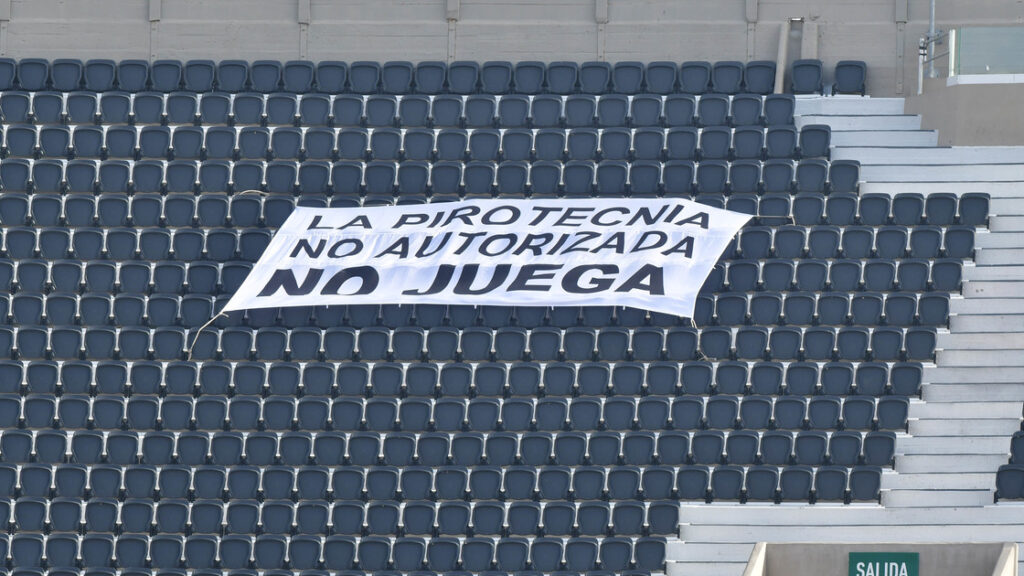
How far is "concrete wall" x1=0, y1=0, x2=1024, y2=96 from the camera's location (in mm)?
20438

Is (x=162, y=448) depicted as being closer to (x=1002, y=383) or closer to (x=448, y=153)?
(x=448, y=153)

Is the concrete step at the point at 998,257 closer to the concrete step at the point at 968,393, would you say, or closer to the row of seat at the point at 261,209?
the row of seat at the point at 261,209

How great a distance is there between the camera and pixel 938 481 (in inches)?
629

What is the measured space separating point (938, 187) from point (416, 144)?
16.6ft

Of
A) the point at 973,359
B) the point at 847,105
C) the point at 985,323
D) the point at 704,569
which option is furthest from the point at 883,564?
the point at 847,105

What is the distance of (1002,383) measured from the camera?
1670 cm

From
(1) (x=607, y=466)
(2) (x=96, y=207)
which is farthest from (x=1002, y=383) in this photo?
(2) (x=96, y=207)

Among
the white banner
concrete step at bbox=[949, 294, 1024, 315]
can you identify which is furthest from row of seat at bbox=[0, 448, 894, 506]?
concrete step at bbox=[949, 294, 1024, 315]

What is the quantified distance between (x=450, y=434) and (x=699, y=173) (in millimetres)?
3798

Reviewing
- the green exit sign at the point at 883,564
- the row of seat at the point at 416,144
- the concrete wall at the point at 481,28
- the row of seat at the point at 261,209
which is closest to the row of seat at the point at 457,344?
the row of seat at the point at 261,209

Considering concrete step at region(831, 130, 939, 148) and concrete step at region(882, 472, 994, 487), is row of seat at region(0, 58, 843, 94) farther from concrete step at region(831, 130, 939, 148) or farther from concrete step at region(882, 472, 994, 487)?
concrete step at region(882, 472, 994, 487)

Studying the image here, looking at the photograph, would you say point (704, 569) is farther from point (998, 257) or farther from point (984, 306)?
point (998, 257)

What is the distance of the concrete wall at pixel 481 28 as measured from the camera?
805 inches

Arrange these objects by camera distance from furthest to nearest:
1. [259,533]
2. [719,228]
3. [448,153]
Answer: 1. [448,153]
2. [719,228]
3. [259,533]
